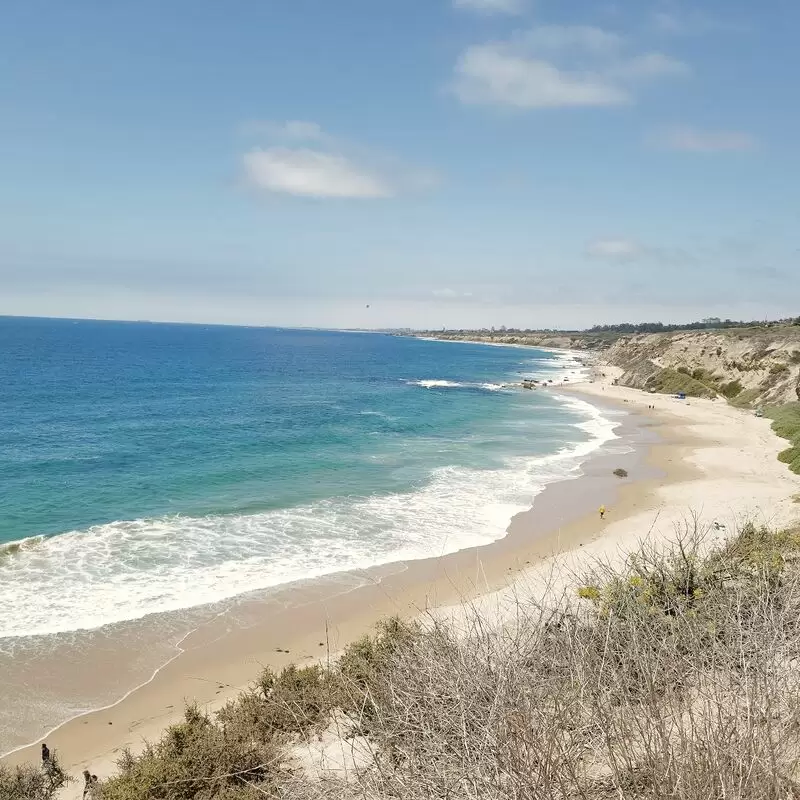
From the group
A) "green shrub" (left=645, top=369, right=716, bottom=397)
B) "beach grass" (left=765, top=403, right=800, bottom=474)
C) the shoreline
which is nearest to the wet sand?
the shoreline

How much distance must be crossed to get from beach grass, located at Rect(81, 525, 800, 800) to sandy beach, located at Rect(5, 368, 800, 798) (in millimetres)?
1460

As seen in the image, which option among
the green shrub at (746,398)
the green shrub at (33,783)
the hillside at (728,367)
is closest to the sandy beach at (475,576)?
the green shrub at (33,783)

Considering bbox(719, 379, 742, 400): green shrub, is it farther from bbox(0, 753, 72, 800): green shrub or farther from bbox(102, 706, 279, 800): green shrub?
bbox(0, 753, 72, 800): green shrub

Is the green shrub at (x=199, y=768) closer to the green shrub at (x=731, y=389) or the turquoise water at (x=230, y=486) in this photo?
the turquoise water at (x=230, y=486)

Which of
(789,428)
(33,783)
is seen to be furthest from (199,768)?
(789,428)

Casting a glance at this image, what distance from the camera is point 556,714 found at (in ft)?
Result: 17.9

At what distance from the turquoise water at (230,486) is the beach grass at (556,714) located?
8073mm

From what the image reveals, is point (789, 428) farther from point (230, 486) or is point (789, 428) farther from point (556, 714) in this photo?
point (556, 714)

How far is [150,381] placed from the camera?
67.3 meters

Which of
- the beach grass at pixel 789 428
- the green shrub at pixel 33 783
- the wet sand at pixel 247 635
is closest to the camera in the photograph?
the green shrub at pixel 33 783

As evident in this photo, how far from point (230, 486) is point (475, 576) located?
14.2 meters

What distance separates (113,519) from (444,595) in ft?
45.9

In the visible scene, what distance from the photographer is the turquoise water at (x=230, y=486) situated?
17250 mm

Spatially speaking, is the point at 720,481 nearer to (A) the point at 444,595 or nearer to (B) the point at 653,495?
(B) the point at 653,495
